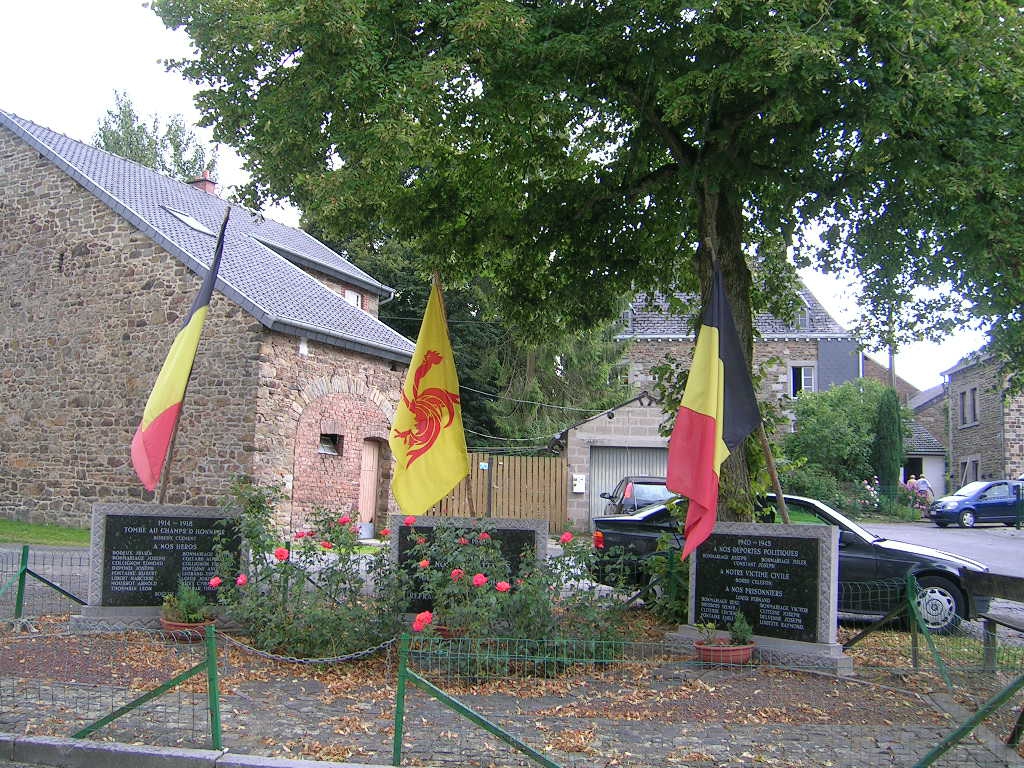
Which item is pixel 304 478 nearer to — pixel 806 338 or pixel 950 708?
pixel 950 708

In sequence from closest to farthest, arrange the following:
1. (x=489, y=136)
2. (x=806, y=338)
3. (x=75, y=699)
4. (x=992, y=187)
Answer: (x=75, y=699) → (x=992, y=187) → (x=489, y=136) → (x=806, y=338)

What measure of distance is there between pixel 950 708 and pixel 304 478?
14033 mm

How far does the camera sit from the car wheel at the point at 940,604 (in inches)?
394

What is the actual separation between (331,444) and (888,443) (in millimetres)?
22573

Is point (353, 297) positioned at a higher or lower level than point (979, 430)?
higher

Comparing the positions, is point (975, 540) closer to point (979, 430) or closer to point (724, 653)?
point (979, 430)

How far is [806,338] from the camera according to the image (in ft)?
121

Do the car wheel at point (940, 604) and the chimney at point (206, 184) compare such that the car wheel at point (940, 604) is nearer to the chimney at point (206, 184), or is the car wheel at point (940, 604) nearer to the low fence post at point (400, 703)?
the low fence post at point (400, 703)

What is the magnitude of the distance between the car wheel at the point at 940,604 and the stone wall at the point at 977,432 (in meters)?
26.8

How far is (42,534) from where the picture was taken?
1808 cm

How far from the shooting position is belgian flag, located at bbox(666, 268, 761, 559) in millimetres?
8172

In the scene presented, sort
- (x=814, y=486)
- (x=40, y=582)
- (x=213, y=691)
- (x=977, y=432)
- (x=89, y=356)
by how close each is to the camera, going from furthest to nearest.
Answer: (x=977, y=432) → (x=814, y=486) → (x=89, y=356) → (x=40, y=582) → (x=213, y=691)

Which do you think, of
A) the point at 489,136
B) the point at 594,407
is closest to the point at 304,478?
the point at 489,136

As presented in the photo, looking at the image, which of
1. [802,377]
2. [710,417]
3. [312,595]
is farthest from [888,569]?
[802,377]
